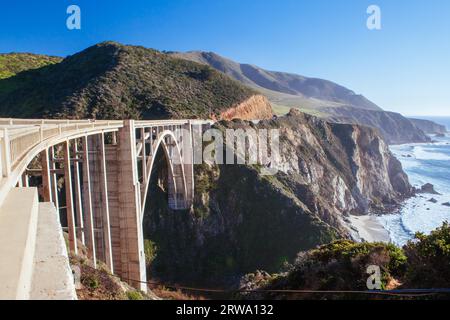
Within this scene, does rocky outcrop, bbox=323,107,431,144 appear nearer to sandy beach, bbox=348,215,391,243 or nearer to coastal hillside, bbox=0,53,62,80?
sandy beach, bbox=348,215,391,243

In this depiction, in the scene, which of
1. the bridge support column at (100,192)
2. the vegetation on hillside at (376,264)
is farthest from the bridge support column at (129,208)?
the vegetation on hillside at (376,264)

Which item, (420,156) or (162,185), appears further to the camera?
(420,156)

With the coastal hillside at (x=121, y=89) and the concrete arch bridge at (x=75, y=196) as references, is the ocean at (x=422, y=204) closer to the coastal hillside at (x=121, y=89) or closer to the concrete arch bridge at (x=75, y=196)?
the coastal hillside at (x=121, y=89)

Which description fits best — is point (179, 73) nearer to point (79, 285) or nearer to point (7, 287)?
point (79, 285)

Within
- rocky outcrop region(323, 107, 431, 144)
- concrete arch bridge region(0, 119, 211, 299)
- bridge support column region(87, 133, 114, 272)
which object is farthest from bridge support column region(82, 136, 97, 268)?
rocky outcrop region(323, 107, 431, 144)

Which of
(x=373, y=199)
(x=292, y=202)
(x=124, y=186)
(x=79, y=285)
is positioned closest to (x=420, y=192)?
(x=373, y=199)
